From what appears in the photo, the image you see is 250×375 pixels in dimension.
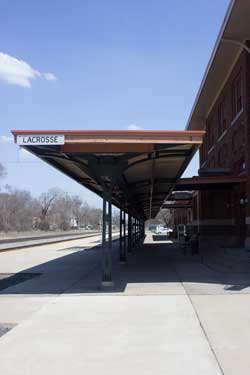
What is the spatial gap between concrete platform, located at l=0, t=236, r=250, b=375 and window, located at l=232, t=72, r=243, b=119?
554 inches

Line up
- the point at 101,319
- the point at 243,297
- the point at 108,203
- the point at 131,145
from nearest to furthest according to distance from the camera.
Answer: the point at 101,319, the point at 243,297, the point at 131,145, the point at 108,203

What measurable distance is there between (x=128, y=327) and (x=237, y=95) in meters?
21.2

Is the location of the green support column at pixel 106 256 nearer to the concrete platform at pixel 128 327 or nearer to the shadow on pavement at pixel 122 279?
the shadow on pavement at pixel 122 279

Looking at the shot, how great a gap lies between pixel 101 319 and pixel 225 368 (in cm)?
358

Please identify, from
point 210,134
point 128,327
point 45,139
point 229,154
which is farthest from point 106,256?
point 210,134

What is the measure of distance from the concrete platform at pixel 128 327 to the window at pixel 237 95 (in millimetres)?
14065

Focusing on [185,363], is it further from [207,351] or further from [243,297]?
[243,297]

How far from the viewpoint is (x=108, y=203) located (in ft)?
48.1

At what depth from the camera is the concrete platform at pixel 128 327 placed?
632 cm

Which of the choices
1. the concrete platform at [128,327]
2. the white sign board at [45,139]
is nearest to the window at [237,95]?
the concrete platform at [128,327]

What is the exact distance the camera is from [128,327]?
8.52 meters

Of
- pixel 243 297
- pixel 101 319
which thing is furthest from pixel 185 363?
pixel 243 297

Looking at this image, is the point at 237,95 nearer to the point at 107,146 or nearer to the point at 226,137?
the point at 226,137

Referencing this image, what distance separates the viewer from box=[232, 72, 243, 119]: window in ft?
88.1
